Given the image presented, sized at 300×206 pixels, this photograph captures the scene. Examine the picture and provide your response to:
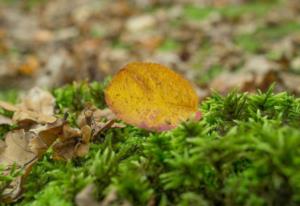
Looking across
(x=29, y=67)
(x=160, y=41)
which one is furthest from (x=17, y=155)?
(x=160, y=41)

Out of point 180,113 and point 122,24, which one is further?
point 122,24

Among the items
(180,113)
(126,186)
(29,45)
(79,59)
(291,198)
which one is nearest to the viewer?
(291,198)

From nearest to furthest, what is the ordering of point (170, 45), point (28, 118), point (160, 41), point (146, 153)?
1. point (146, 153)
2. point (28, 118)
3. point (170, 45)
4. point (160, 41)

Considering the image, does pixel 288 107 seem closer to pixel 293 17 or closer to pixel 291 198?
pixel 291 198

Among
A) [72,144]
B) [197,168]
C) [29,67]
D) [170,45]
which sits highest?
[29,67]

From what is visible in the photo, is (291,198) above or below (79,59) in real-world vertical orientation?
below

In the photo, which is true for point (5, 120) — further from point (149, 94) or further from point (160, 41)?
point (160, 41)

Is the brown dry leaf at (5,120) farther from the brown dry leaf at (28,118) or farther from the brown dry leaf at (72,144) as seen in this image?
the brown dry leaf at (72,144)

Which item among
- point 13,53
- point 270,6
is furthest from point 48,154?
point 270,6

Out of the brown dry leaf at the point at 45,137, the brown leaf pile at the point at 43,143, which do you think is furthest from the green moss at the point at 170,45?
the brown dry leaf at the point at 45,137
